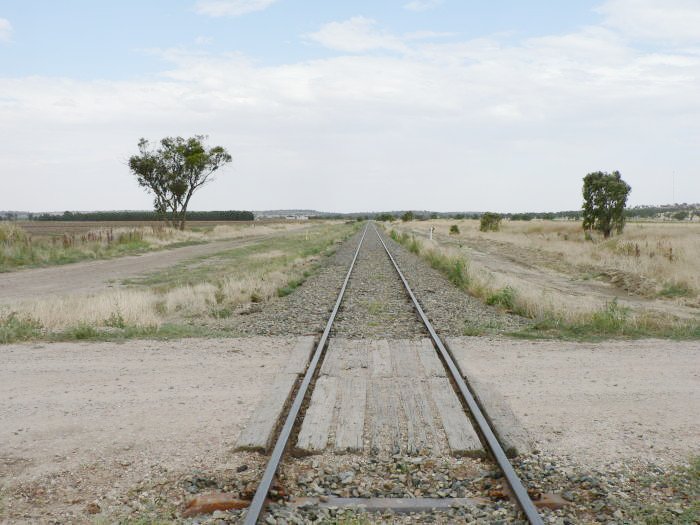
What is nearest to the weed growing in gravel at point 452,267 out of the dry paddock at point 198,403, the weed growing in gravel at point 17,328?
the dry paddock at point 198,403

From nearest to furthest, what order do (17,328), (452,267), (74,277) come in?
(17,328) < (452,267) < (74,277)

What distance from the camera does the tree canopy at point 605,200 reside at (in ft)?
126

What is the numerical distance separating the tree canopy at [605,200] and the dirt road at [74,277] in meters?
26.7

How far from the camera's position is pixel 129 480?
15.0 ft

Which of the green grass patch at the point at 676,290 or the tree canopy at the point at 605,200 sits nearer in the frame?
the green grass patch at the point at 676,290

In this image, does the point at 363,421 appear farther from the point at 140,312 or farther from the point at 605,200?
the point at 605,200

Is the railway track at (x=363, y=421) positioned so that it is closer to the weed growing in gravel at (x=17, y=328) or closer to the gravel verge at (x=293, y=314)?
the gravel verge at (x=293, y=314)

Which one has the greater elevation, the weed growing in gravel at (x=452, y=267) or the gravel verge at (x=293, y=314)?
the weed growing in gravel at (x=452, y=267)

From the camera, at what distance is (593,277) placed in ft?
73.3

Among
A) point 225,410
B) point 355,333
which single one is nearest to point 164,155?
point 355,333

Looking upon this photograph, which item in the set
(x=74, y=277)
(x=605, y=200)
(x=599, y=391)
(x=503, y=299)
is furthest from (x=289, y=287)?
(x=605, y=200)

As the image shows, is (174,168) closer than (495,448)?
No

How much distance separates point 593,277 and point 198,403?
19239mm

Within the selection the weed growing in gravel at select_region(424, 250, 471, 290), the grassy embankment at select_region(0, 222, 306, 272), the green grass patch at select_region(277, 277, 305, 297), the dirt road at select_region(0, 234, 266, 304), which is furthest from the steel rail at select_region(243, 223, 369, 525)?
the grassy embankment at select_region(0, 222, 306, 272)
